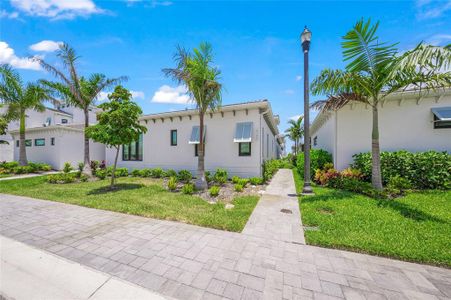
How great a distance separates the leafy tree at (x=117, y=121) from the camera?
26.8 ft

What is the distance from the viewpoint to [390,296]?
252 cm

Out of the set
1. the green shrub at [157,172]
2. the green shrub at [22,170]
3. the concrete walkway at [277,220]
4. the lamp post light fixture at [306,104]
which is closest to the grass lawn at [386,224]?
the concrete walkway at [277,220]

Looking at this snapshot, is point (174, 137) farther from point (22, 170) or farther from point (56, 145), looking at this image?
point (22, 170)

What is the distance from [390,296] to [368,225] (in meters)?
2.60

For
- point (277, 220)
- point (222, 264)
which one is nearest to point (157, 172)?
point (277, 220)

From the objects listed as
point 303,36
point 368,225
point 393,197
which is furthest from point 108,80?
point 393,197

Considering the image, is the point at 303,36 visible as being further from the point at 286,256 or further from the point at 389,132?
the point at 286,256

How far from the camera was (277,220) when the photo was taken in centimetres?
530

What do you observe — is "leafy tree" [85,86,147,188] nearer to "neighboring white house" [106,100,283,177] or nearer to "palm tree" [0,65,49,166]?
"neighboring white house" [106,100,283,177]

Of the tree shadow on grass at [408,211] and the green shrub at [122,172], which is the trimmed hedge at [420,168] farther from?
the green shrub at [122,172]

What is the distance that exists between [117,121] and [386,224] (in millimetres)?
10150

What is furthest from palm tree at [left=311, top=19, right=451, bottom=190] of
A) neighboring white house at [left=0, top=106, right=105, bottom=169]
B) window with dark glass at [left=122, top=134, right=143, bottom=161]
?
neighboring white house at [left=0, top=106, right=105, bottom=169]

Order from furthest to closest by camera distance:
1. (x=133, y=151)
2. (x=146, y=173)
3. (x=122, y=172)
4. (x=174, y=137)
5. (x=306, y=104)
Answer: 1. (x=133, y=151)
2. (x=122, y=172)
3. (x=174, y=137)
4. (x=146, y=173)
5. (x=306, y=104)

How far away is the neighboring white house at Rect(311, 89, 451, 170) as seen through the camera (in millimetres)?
8281
